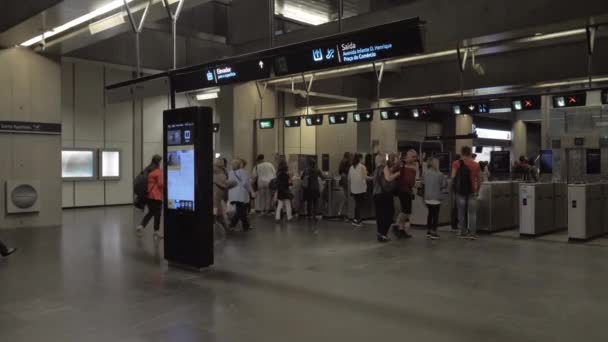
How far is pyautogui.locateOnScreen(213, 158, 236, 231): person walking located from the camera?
10.3 meters

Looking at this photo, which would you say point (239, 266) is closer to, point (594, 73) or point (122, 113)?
point (594, 73)

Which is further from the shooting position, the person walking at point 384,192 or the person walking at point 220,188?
the person walking at point 220,188

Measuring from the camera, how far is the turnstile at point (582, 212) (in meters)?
9.53

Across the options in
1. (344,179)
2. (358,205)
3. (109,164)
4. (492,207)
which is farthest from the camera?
(109,164)

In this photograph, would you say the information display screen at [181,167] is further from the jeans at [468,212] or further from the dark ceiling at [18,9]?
the jeans at [468,212]

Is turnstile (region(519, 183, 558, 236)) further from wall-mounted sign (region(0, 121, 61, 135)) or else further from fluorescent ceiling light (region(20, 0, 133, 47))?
wall-mounted sign (region(0, 121, 61, 135))

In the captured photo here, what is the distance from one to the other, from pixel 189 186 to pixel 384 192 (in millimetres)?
3973

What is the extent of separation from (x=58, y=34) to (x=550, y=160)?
40.9ft

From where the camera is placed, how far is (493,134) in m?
24.3

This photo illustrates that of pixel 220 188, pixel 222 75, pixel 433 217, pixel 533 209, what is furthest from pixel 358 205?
pixel 222 75

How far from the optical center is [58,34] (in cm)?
1120

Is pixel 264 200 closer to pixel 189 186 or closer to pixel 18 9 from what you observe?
pixel 18 9

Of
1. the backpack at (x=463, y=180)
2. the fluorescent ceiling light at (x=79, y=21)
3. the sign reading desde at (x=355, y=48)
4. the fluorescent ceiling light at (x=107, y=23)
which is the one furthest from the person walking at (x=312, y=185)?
the sign reading desde at (x=355, y=48)

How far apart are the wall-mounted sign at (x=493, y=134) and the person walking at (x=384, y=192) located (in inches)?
563
